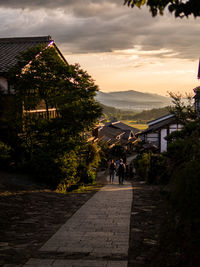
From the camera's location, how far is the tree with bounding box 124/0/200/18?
470 cm

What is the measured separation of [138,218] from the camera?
29.8 ft

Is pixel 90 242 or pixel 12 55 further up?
pixel 12 55

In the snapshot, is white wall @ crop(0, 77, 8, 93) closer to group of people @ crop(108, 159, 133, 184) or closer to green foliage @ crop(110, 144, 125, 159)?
group of people @ crop(108, 159, 133, 184)

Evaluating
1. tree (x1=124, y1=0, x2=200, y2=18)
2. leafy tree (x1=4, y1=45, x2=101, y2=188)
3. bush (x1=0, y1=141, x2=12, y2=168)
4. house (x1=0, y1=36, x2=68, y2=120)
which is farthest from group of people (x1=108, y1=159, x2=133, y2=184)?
tree (x1=124, y1=0, x2=200, y2=18)

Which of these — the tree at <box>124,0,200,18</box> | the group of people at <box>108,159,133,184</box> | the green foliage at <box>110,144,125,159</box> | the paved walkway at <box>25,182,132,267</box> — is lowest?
the green foliage at <box>110,144,125,159</box>

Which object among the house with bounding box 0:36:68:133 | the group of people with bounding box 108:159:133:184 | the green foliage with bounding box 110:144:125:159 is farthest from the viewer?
the green foliage with bounding box 110:144:125:159

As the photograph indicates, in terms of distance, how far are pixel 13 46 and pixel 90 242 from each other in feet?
71.3

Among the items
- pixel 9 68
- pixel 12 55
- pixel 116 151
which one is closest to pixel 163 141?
pixel 116 151

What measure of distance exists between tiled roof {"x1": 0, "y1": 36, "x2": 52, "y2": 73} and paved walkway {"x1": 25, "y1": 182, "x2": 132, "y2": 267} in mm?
14962

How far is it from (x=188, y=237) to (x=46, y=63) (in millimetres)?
15692

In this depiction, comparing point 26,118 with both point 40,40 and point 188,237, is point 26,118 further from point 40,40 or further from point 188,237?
point 188,237

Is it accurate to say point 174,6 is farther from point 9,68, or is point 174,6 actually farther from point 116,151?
point 116,151

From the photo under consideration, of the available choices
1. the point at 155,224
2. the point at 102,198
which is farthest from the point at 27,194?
the point at 155,224

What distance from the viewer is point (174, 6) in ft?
16.0
